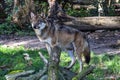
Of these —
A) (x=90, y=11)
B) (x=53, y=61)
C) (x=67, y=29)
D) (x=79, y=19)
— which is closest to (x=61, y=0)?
(x=90, y=11)

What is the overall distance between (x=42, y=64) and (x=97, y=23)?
5.38m

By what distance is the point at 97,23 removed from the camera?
1233cm

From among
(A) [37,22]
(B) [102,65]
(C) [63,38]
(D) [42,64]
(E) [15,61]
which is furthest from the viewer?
(E) [15,61]

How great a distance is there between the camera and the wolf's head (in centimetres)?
625

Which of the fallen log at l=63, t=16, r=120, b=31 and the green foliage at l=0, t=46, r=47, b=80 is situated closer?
the green foliage at l=0, t=46, r=47, b=80

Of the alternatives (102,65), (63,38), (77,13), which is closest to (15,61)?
(63,38)

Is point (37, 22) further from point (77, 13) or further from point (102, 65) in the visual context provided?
point (77, 13)

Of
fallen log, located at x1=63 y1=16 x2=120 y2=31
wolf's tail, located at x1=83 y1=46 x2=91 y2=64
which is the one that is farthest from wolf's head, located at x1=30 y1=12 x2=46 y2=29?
fallen log, located at x1=63 y1=16 x2=120 y2=31

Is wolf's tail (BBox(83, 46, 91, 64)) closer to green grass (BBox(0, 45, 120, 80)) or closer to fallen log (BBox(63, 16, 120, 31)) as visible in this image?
green grass (BBox(0, 45, 120, 80))

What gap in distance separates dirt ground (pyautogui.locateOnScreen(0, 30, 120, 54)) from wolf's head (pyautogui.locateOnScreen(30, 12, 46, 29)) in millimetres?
2839

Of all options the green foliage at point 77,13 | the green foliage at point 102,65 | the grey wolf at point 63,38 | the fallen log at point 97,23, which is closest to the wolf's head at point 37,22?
the grey wolf at point 63,38

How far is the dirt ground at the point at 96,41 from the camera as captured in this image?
949cm

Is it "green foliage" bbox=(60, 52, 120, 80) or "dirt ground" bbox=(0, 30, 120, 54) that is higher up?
"green foliage" bbox=(60, 52, 120, 80)

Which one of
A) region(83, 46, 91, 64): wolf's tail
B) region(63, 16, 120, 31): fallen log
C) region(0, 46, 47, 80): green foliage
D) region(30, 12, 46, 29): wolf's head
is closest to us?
region(30, 12, 46, 29): wolf's head
